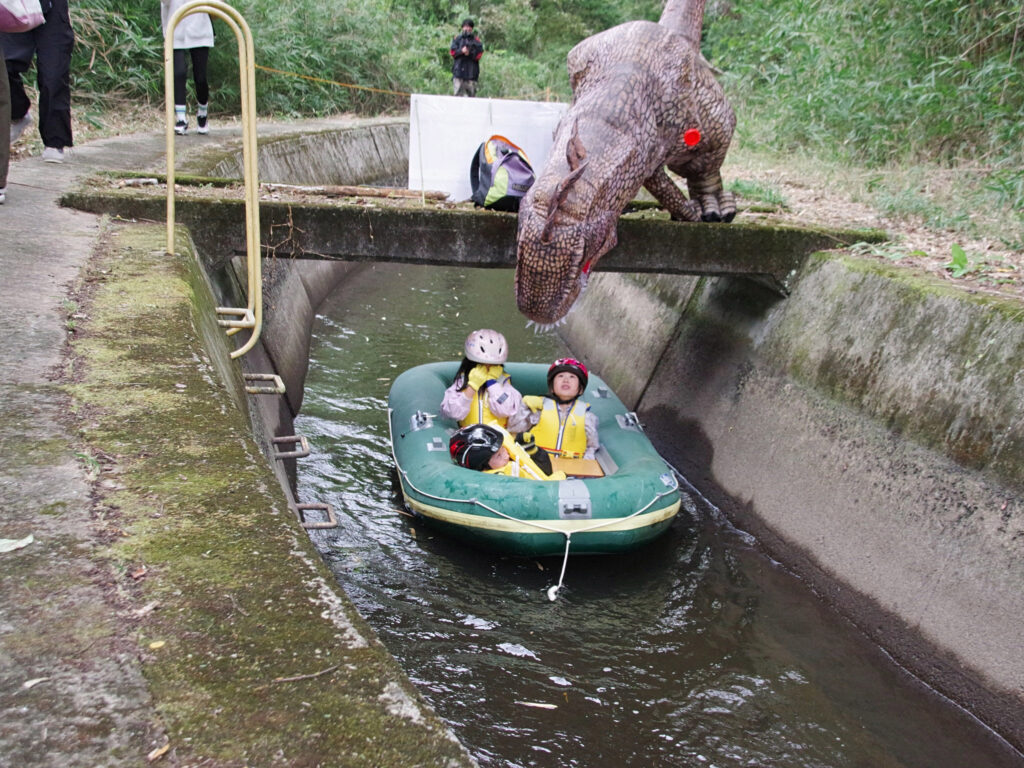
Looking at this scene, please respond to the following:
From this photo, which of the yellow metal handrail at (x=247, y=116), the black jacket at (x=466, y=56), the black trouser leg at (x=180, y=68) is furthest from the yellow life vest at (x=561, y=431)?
the black jacket at (x=466, y=56)

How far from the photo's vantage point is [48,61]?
245 inches

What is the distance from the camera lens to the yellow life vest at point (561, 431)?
20.2 ft

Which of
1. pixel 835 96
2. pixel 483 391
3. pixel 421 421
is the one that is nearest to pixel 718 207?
pixel 483 391

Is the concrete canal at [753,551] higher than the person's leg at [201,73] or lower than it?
lower

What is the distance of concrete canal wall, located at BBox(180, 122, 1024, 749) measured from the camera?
167 inches

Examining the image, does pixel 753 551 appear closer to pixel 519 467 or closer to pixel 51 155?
pixel 519 467

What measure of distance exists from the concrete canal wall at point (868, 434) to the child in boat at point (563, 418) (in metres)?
1.20

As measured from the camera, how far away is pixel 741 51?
54.4ft

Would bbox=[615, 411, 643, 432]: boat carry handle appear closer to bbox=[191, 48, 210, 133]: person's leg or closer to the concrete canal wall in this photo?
the concrete canal wall

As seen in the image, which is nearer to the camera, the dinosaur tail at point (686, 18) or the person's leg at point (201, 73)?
the dinosaur tail at point (686, 18)

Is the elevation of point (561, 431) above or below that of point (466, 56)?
below

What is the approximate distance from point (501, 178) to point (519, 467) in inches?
78.8

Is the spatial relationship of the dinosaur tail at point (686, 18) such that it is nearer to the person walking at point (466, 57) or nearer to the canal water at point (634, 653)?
the canal water at point (634, 653)

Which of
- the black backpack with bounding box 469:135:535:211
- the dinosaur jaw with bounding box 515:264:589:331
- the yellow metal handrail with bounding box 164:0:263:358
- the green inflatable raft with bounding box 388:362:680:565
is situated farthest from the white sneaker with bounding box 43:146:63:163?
the dinosaur jaw with bounding box 515:264:589:331
